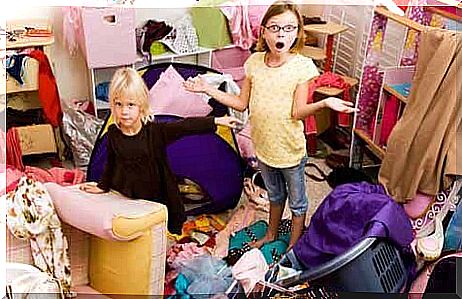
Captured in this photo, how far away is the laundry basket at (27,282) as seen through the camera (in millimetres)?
1139

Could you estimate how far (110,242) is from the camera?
1191 millimetres

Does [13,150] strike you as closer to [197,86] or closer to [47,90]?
[47,90]

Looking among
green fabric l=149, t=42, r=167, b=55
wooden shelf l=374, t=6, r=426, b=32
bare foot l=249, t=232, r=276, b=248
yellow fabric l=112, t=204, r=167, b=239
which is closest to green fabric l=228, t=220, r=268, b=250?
bare foot l=249, t=232, r=276, b=248

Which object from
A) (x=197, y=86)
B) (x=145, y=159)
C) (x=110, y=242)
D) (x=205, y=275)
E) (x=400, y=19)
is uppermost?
(x=400, y=19)

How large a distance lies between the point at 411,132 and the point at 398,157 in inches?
2.6

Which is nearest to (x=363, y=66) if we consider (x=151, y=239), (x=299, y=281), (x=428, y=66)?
(x=428, y=66)

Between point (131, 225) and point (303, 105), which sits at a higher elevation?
point (303, 105)

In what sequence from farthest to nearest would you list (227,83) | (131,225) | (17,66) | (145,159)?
(17,66) → (227,83) → (145,159) → (131,225)

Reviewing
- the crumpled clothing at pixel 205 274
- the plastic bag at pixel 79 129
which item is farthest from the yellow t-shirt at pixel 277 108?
the plastic bag at pixel 79 129

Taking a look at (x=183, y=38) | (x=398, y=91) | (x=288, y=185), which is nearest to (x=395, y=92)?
(x=398, y=91)

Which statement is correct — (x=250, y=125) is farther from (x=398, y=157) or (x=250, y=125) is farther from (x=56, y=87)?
(x=56, y=87)

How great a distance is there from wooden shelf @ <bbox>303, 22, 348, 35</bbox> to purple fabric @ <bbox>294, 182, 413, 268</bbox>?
17.1 inches

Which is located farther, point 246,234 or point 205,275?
point 246,234

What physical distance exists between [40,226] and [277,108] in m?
0.48
